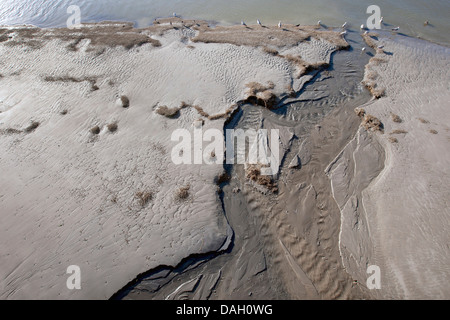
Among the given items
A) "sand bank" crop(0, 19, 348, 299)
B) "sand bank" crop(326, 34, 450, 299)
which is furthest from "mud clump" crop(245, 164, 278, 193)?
"sand bank" crop(326, 34, 450, 299)

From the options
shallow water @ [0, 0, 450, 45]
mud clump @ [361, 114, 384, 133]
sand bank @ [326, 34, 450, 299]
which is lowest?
sand bank @ [326, 34, 450, 299]

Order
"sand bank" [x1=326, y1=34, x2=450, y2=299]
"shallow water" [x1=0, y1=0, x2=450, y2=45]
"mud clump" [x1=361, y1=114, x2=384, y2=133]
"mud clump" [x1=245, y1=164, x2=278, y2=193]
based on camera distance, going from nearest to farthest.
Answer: "sand bank" [x1=326, y1=34, x2=450, y2=299] < "mud clump" [x1=245, y1=164, x2=278, y2=193] < "mud clump" [x1=361, y1=114, x2=384, y2=133] < "shallow water" [x1=0, y1=0, x2=450, y2=45]

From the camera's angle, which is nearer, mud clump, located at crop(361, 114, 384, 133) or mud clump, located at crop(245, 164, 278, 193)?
mud clump, located at crop(245, 164, 278, 193)

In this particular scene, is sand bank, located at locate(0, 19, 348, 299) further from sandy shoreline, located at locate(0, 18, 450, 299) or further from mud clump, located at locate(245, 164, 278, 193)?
mud clump, located at locate(245, 164, 278, 193)

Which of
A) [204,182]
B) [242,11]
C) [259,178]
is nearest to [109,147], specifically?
[204,182]

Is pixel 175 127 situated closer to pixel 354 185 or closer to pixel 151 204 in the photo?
pixel 151 204

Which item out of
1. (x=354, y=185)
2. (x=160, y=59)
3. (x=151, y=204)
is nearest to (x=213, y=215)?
(x=151, y=204)

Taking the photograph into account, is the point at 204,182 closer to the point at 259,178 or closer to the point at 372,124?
the point at 259,178
